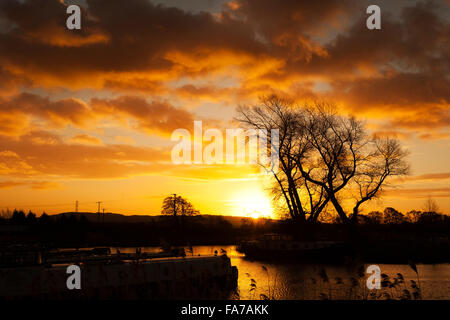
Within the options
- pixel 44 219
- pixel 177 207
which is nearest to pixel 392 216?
pixel 177 207

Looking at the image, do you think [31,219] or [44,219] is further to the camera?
[31,219]

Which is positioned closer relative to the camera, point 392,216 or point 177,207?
point 177,207

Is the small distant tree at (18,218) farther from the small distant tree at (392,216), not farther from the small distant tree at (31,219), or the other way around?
the small distant tree at (392,216)

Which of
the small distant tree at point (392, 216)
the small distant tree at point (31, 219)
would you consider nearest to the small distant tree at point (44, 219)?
the small distant tree at point (31, 219)

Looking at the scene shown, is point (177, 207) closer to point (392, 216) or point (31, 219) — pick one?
point (31, 219)

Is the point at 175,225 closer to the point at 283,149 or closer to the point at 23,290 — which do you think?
the point at 283,149

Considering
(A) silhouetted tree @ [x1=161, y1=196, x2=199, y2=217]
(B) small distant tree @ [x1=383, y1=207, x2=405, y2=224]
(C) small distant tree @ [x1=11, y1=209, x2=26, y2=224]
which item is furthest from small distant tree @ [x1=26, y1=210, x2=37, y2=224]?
(B) small distant tree @ [x1=383, y1=207, x2=405, y2=224]

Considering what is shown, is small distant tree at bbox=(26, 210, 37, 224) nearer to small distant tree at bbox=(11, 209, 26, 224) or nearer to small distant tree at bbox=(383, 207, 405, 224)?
small distant tree at bbox=(11, 209, 26, 224)

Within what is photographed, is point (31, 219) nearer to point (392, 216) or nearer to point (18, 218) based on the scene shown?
point (18, 218)

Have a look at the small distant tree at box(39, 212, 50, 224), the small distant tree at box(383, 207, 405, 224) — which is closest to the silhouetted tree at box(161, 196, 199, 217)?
the small distant tree at box(39, 212, 50, 224)

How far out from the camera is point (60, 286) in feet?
60.0

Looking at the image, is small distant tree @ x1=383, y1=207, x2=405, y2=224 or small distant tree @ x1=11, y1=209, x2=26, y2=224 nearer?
small distant tree @ x1=11, y1=209, x2=26, y2=224

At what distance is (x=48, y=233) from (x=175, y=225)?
31448 mm

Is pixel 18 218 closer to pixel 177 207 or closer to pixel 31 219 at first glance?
pixel 31 219
